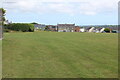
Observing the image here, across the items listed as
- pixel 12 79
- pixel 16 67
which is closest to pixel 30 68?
pixel 16 67

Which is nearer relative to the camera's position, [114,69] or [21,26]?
[114,69]

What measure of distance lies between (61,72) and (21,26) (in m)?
48.9

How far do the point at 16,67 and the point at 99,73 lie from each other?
3006 mm

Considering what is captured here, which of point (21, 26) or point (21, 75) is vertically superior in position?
point (21, 26)

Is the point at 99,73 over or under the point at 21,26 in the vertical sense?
A: under

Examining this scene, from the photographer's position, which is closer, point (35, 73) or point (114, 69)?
point (35, 73)

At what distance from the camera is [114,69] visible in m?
7.16

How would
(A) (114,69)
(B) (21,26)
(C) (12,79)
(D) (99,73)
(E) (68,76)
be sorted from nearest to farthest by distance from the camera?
1. (C) (12,79)
2. (E) (68,76)
3. (D) (99,73)
4. (A) (114,69)
5. (B) (21,26)

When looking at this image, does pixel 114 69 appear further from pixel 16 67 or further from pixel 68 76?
pixel 16 67

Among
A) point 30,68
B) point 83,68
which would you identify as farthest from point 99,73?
point 30,68

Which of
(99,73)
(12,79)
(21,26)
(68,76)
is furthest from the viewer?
(21,26)

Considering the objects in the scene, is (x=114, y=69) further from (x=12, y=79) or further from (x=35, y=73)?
(x=12, y=79)

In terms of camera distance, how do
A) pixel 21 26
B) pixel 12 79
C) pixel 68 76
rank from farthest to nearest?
1. pixel 21 26
2. pixel 68 76
3. pixel 12 79

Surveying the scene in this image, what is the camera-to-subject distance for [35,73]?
6.48 metres
